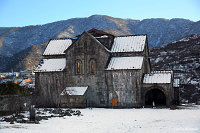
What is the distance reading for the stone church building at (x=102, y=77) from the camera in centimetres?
4194

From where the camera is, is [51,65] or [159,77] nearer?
[159,77]

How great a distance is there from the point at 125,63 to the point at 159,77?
5.19 m

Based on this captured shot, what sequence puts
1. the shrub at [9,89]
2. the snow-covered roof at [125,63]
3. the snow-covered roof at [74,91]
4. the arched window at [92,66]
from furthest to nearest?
the arched window at [92,66] < the snow-covered roof at [74,91] < the snow-covered roof at [125,63] < the shrub at [9,89]

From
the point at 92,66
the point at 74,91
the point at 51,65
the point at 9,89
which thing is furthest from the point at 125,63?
the point at 9,89

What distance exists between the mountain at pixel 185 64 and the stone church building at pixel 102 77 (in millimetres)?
20347

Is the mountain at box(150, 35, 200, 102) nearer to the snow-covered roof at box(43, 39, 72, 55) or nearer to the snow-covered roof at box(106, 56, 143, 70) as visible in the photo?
the snow-covered roof at box(106, 56, 143, 70)

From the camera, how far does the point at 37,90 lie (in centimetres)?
4784

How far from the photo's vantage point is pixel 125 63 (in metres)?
43.4

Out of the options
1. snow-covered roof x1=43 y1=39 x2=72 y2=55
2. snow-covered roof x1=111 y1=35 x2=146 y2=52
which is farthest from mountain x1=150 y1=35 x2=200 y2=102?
snow-covered roof x1=43 y1=39 x2=72 y2=55

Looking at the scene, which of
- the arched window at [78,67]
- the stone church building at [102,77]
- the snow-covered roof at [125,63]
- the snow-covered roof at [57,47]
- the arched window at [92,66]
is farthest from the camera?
the snow-covered roof at [57,47]

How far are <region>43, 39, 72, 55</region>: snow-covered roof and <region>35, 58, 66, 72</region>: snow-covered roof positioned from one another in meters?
1.43

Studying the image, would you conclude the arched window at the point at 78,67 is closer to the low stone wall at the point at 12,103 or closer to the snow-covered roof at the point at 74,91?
the snow-covered roof at the point at 74,91

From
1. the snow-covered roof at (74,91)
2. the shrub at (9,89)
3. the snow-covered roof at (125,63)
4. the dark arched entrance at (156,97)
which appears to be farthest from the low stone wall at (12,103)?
the dark arched entrance at (156,97)

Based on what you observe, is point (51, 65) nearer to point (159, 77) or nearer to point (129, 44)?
point (129, 44)
